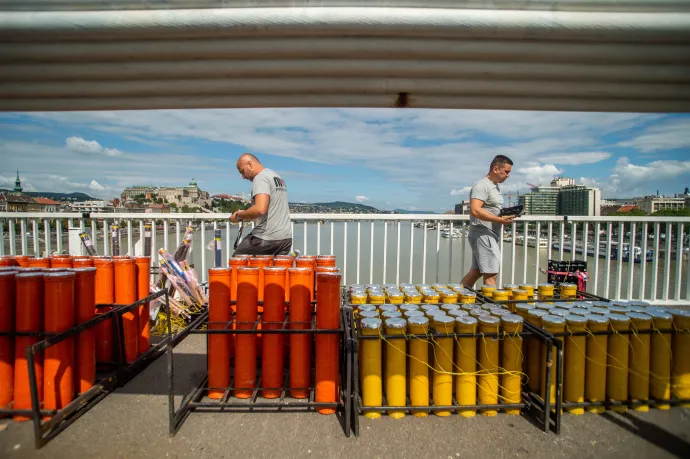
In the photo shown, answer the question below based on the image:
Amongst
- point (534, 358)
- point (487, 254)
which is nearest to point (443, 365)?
point (534, 358)

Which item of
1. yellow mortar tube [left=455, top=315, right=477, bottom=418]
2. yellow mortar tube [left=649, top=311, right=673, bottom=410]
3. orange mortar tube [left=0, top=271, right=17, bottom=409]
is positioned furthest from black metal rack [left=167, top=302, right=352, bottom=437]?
yellow mortar tube [left=649, top=311, right=673, bottom=410]

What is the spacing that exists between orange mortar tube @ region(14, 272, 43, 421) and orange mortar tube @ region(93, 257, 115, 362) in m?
0.54

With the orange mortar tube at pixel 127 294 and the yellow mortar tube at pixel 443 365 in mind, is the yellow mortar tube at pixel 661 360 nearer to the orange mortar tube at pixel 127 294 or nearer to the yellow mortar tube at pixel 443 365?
the yellow mortar tube at pixel 443 365

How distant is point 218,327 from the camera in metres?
2.45

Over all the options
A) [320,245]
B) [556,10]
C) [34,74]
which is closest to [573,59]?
[556,10]

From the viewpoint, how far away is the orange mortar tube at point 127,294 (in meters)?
2.92

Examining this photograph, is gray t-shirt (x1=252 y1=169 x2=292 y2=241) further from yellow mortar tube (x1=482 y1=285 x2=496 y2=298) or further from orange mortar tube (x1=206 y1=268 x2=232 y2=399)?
yellow mortar tube (x1=482 y1=285 x2=496 y2=298)

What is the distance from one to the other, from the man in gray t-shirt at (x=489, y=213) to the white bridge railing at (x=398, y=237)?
3.44 feet

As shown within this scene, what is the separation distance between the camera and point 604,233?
5.66m

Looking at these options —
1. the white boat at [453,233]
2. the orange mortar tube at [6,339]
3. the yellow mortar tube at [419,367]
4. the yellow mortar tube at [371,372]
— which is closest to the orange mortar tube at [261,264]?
the yellow mortar tube at [371,372]

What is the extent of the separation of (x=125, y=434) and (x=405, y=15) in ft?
9.62

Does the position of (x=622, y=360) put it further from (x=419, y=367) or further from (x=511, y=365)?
(x=419, y=367)

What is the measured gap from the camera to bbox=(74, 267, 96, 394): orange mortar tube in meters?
2.39

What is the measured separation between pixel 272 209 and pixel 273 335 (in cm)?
185
